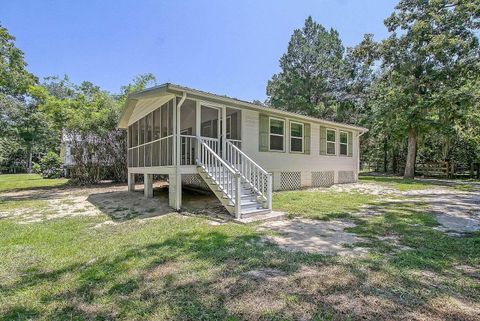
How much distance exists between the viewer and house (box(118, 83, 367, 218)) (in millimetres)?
7137

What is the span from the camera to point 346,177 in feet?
47.7

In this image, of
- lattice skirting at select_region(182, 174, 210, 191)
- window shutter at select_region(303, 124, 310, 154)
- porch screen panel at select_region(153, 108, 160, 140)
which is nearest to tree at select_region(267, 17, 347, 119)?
window shutter at select_region(303, 124, 310, 154)

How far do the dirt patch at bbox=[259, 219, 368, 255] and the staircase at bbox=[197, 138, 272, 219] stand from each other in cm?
78

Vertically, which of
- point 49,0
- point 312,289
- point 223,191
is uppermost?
point 49,0

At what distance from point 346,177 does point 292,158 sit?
15.8ft

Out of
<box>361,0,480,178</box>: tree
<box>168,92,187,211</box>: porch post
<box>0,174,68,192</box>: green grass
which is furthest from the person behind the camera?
<box>0,174,68,192</box>: green grass

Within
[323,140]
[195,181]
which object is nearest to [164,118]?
[195,181]

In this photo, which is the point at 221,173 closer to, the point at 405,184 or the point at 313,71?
the point at 405,184

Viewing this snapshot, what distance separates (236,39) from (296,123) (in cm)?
801

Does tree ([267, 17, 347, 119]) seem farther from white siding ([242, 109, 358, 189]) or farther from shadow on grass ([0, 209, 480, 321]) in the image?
shadow on grass ([0, 209, 480, 321])

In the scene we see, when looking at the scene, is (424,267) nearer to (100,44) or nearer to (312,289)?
(312,289)

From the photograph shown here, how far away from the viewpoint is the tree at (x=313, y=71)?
26.3m

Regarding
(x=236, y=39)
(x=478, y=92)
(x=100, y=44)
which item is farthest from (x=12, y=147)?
(x=478, y=92)

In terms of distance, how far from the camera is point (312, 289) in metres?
2.75
